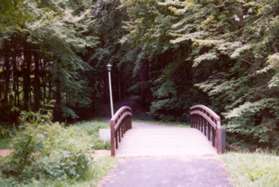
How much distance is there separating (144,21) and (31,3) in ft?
18.2

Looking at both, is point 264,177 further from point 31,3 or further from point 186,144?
point 31,3

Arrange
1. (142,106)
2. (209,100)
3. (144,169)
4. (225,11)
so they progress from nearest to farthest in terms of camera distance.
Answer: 1. (144,169)
2. (225,11)
3. (209,100)
4. (142,106)

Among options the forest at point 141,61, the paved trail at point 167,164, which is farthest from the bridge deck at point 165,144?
the forest at point 141,61

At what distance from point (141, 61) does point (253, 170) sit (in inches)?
546

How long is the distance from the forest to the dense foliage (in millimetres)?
44

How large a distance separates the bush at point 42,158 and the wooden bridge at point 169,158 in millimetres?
581

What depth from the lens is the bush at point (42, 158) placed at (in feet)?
23.5

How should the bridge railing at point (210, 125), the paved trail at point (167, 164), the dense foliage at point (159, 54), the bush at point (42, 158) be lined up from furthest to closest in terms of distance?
the dense foliage at point (159, 54) < the bridge railing at point (210, 125) < the bush at point (42, 158) < the paved trail at point (167, 164)

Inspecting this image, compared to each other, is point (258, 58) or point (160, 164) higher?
point (258, 58)

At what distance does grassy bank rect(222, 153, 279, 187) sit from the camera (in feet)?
21.0

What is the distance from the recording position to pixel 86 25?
19.4m

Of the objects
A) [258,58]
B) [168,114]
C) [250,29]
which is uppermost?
[250,29]

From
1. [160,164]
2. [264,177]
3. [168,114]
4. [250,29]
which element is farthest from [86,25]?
[264,177]

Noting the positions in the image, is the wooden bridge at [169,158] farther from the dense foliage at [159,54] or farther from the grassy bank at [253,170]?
the dense foliage at [159,54]
